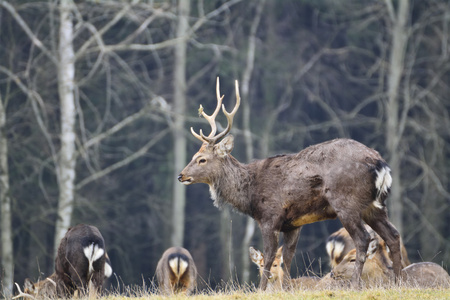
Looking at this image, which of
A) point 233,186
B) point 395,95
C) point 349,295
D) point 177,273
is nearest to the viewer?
point 349,295

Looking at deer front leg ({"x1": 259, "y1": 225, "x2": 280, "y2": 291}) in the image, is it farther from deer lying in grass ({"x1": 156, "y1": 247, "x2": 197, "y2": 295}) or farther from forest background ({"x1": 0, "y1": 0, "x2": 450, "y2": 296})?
forest background ({"x1": 0, "y1": 0, "x2": 450, "y2": 296})

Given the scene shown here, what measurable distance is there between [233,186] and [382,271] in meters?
2.11

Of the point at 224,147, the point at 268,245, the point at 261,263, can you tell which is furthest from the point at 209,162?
the point at 261,263

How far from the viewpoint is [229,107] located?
23.5 metres

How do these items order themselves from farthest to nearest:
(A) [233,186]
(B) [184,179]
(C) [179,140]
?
(C) [179,140] → (B) [184,179] → (A) [233,186]

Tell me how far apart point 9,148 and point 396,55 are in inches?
384

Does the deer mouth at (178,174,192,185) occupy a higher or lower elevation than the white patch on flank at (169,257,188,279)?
higher

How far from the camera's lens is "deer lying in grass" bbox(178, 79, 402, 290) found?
827 centimetres

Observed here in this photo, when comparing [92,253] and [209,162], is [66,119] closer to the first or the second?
[92,253]

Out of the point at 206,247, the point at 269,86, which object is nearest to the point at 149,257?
the point at 206,247

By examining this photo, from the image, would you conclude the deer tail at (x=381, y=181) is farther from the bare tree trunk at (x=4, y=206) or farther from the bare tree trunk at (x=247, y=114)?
the bare tree trunk at (x=247, y=114)

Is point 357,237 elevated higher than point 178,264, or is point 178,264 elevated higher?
point 357,237

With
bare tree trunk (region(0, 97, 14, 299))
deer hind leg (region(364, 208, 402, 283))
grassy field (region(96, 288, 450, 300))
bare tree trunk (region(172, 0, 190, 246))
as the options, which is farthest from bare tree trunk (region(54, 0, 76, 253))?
deer hind leg (region(364, 208, 402, 283))

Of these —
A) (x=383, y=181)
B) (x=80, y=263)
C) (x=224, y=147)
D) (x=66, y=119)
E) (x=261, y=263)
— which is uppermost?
(x=224, y=147)
